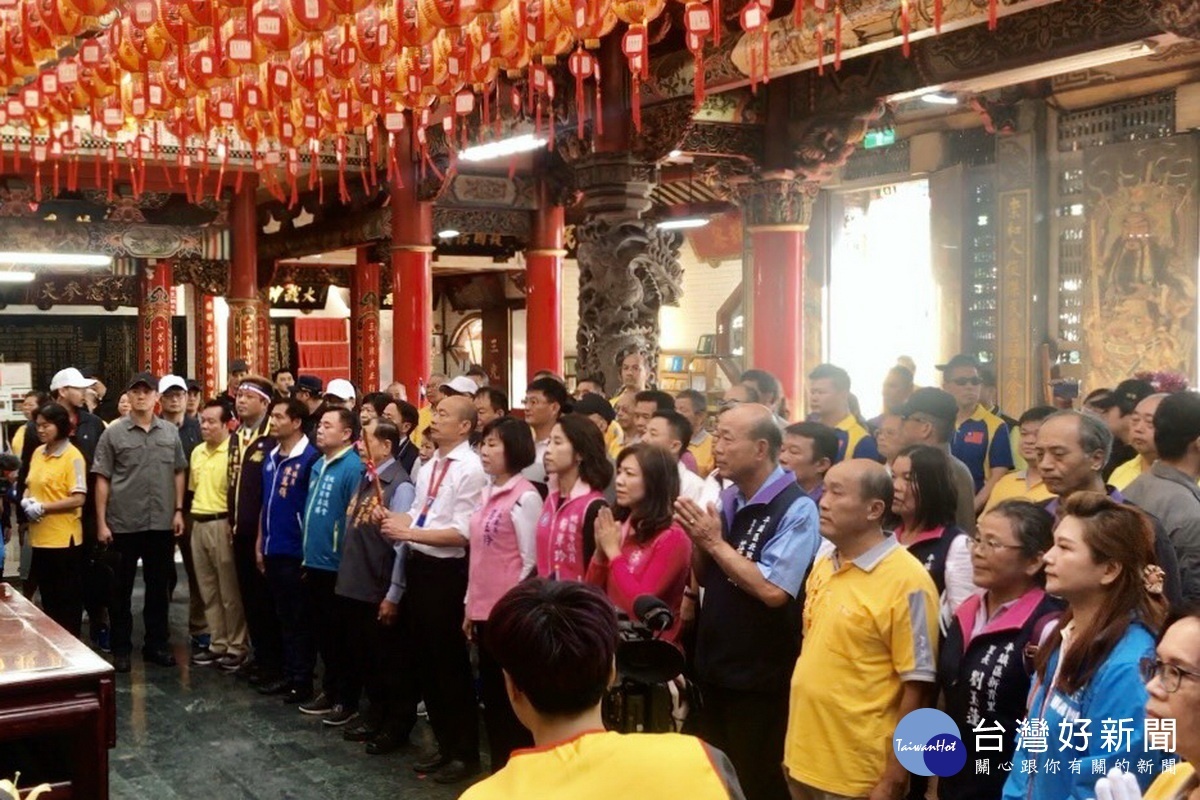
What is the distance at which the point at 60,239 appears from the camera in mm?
13328

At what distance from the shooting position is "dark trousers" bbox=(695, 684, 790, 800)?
362 cm

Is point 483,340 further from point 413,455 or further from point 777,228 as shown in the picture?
point 413,455

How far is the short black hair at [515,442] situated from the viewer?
4688mm

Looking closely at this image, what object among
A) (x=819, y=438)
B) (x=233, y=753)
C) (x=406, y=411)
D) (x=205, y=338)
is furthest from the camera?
(x=205, y=338)

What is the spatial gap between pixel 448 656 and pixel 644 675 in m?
2.28

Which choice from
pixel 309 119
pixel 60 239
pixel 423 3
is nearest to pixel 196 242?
pixel 60 239

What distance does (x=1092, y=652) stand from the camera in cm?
236

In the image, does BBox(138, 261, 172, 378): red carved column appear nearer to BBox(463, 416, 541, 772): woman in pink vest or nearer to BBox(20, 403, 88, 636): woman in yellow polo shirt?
BBox(20, 403, 88, 636): woman in yellow polo shirt

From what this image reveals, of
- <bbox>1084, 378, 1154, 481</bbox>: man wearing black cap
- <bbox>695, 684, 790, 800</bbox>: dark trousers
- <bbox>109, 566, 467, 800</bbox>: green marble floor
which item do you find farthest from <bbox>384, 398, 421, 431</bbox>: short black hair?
<bbox>1084, 378, 1154, 481</bbox>: man wearing black cap

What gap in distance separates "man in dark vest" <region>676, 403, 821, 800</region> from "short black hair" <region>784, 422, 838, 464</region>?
17.6 inches

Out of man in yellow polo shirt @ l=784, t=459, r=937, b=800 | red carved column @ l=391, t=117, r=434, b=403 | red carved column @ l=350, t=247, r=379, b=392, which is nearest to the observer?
man in yellow polo shirt @ l=784, t=459, r=937, b=800

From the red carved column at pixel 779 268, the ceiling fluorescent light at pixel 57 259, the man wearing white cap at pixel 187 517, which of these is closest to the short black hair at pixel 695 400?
the man wearing white cap at pixel 187 517

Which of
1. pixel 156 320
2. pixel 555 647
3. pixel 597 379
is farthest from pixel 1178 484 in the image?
pixel 156 320

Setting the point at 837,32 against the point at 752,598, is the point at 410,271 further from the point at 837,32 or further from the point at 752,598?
the point at 752,598
